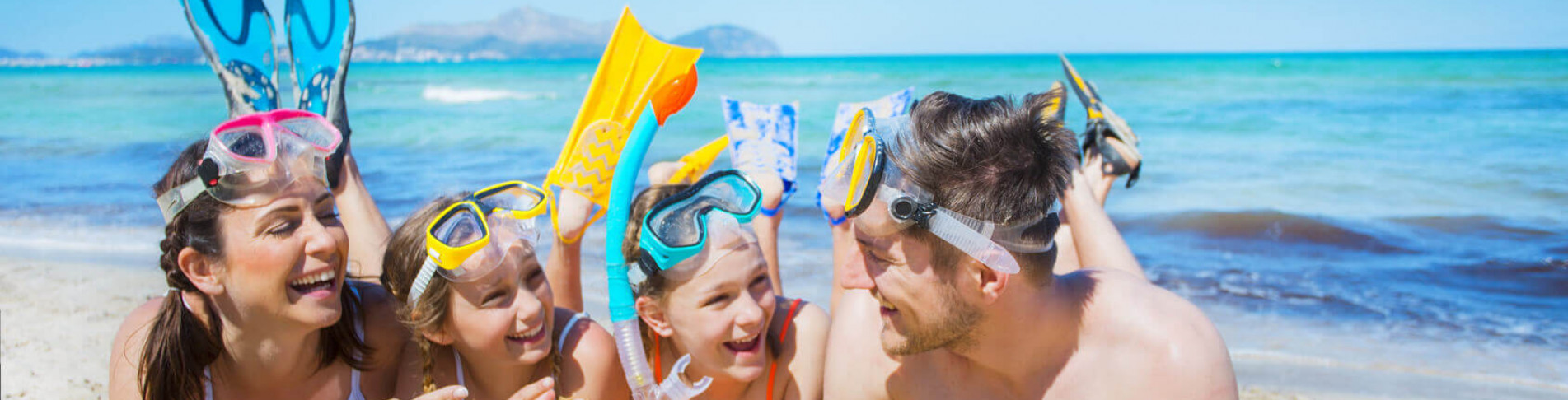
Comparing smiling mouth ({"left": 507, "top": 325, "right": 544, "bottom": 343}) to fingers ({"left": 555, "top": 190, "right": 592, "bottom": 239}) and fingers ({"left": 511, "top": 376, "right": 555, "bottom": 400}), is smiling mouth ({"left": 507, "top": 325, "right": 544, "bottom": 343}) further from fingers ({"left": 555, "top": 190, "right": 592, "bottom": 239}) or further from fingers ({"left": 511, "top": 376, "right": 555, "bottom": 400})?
fingers ({"left": 555, "top": 190, "right": 592, "bottom": 239})

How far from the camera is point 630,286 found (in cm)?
290

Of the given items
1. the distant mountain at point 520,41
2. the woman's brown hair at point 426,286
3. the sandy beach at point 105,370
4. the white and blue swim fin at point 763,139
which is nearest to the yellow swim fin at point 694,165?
the white and blue swim fin at point 763,139

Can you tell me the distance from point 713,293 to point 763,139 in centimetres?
151

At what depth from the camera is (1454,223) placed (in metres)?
7.79

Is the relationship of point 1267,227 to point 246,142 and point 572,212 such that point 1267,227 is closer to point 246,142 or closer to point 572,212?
point 572,212

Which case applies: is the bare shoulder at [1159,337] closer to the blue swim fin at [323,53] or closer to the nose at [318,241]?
the nose at [318,241]

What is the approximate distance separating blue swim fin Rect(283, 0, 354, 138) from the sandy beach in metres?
1.57

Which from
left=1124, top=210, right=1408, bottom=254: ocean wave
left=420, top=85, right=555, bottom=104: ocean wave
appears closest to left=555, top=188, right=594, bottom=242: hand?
left=1124, top=210, right=1408, bottom=254: ocean wave

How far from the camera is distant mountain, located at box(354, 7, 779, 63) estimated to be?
244ft

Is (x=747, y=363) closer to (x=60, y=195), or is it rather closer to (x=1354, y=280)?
(x=1354, y=280)

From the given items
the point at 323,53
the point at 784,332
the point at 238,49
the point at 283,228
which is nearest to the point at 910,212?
the point at 784,332

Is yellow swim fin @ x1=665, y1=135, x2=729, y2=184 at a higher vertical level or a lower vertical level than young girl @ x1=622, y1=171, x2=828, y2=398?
lower

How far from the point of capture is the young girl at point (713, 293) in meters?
2.83

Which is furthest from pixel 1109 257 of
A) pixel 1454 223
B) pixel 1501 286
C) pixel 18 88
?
pixel 18 88
